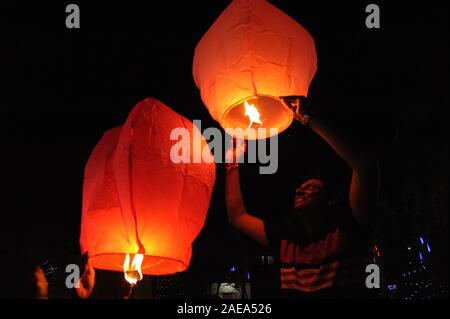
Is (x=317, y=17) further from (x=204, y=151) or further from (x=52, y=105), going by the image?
(x=52, y=105)

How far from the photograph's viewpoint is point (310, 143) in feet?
15.8

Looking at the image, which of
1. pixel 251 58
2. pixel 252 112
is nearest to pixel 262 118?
pixel 252 112

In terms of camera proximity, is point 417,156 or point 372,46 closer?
point 372,46

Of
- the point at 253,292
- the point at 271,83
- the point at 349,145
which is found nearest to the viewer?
the point at 271,83

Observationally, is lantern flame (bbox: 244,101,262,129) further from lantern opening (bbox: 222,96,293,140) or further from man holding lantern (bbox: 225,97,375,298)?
man holding lantern (bbox: 225,97,375,298)

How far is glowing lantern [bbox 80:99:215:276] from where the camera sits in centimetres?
252

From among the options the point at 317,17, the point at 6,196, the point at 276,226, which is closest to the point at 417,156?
the point at 317,17

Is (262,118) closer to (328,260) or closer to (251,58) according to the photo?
(251,58)

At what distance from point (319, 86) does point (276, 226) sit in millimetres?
1713

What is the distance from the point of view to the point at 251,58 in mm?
2438

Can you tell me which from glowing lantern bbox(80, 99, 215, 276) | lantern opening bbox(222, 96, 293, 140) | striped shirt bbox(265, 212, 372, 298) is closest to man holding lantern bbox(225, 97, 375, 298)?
striped shirt bbox(265, 212, 372, 298)

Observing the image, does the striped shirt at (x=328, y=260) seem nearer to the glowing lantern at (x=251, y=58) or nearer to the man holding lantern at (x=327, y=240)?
the man holding lantern at (x=327, y=240)

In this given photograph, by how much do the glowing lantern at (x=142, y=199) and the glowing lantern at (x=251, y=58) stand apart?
1.34ft

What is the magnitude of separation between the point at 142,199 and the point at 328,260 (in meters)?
1.17
